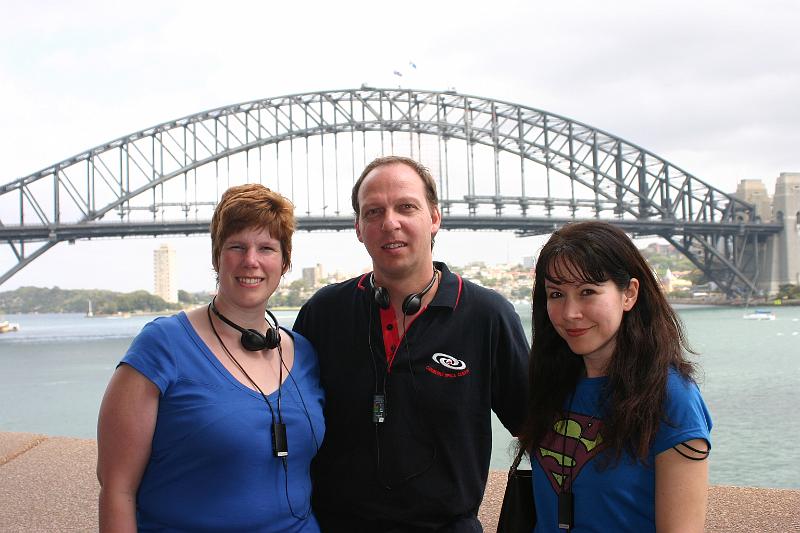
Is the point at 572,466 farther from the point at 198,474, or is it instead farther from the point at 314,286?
the point at 314,286

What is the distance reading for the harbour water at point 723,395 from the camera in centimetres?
1031

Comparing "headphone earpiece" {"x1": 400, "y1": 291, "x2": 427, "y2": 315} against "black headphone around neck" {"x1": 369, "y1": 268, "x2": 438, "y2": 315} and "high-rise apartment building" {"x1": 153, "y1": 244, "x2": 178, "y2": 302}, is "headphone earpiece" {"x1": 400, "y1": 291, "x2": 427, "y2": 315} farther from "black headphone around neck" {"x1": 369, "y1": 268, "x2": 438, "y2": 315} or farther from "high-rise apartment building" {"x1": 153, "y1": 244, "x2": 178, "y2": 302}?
"high-rise apartment building" {"x1": 153, "y1": 244, "x2": 178, "y2": 302}

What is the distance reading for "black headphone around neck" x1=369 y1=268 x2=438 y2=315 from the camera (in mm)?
2701

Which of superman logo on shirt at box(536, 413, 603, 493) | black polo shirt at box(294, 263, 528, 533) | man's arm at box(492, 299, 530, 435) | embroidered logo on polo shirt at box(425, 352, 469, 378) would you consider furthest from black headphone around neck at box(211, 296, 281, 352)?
superman logo on shirt at box(536, 413, 603, 493)

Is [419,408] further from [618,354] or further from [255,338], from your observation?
[618,354]

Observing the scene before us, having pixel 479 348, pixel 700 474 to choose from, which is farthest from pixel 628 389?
pixel 479 348

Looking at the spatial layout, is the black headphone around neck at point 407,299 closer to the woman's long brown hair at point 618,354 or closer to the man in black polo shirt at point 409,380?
the man in black polo shirt at point 409,380

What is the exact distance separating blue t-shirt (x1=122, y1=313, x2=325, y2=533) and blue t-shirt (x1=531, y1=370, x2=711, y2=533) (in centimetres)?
83

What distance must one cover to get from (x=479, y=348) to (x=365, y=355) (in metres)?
0.41

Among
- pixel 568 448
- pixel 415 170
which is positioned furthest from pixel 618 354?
pixel 415 170

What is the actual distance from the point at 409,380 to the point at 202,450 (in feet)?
2.44

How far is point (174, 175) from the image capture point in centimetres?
4578

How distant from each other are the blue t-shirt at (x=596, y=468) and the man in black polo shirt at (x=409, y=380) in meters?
0.40

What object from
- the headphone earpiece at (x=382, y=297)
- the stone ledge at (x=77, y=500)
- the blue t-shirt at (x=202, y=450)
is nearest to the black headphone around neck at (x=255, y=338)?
the blue t-shirt at (x=202, y=450)
